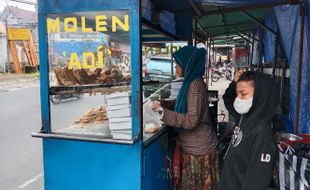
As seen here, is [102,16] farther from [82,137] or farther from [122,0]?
[82,137]

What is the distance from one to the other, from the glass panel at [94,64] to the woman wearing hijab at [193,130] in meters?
0.39

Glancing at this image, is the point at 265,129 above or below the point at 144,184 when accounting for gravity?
above

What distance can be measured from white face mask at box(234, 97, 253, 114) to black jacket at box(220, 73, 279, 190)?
33mm

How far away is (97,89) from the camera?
2895mm

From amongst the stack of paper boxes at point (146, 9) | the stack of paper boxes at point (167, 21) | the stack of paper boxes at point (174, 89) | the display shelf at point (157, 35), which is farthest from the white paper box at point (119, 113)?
the stack of paper boxes at point (174, 89)

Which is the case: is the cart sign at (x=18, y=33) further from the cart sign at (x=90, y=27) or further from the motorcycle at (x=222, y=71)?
the cart sign at (x=90, y=27)

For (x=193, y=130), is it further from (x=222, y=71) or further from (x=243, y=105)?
(x=222, y=71)

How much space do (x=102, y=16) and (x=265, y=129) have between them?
1.34m

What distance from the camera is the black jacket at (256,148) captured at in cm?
208

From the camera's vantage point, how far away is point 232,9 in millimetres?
3801

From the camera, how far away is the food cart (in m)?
2.50

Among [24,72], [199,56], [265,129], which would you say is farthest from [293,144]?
[24,72]

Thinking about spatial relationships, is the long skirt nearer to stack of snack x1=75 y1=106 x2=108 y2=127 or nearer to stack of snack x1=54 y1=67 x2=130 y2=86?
stack of snack x1=75 y1=106 x2=108 y2=127

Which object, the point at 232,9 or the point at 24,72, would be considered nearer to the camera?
the point at 232,9
